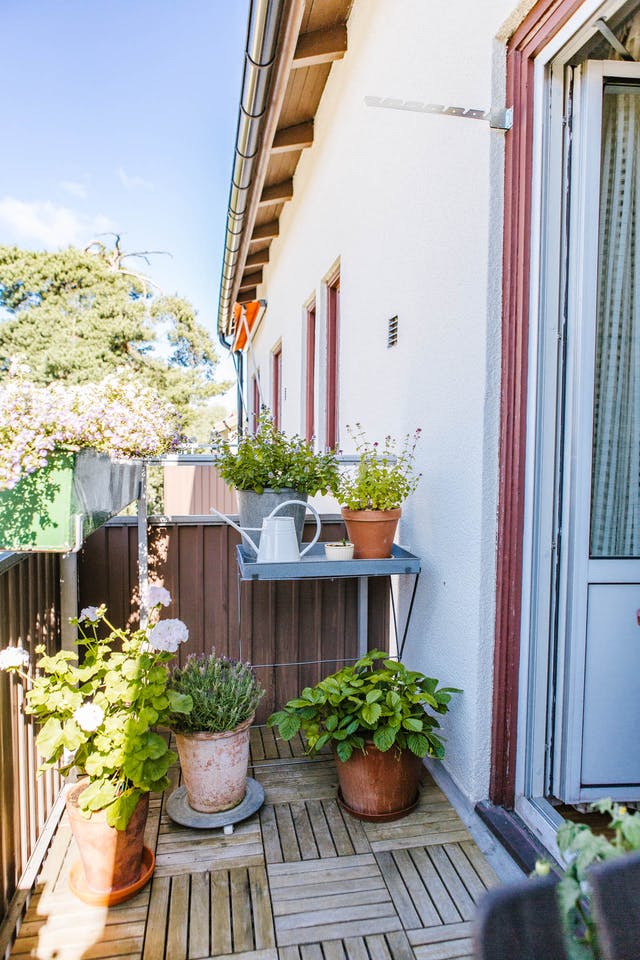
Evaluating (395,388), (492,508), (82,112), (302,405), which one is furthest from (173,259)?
(492,508)

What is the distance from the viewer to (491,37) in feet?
6.44

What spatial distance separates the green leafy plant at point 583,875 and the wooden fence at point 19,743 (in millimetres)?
1452

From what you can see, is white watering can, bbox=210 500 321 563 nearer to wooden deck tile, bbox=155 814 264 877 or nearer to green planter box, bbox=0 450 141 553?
green planter box, bbox=0 450 141 553

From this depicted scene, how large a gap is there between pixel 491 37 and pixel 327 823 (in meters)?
2.58

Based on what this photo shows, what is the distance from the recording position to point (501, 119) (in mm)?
1958

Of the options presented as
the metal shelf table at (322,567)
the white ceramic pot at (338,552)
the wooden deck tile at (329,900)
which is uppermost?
the white ceramic pot at (338,552)

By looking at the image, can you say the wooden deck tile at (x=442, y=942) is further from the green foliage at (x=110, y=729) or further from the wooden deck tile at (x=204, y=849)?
the green foliage at (x=110, y=729)

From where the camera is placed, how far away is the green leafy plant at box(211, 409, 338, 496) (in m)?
2.47

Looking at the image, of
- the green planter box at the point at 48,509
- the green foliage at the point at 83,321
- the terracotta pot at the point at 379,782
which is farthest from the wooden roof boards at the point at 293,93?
the green foliage at the point at 83,321

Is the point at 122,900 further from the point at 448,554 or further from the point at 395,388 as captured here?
the point at 395,388

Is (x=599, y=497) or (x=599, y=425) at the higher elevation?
(x=599, y=425)

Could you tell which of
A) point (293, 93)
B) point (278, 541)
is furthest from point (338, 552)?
point (293, 93)

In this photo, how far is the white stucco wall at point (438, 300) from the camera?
2.02 meters

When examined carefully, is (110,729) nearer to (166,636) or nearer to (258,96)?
(166,636)
